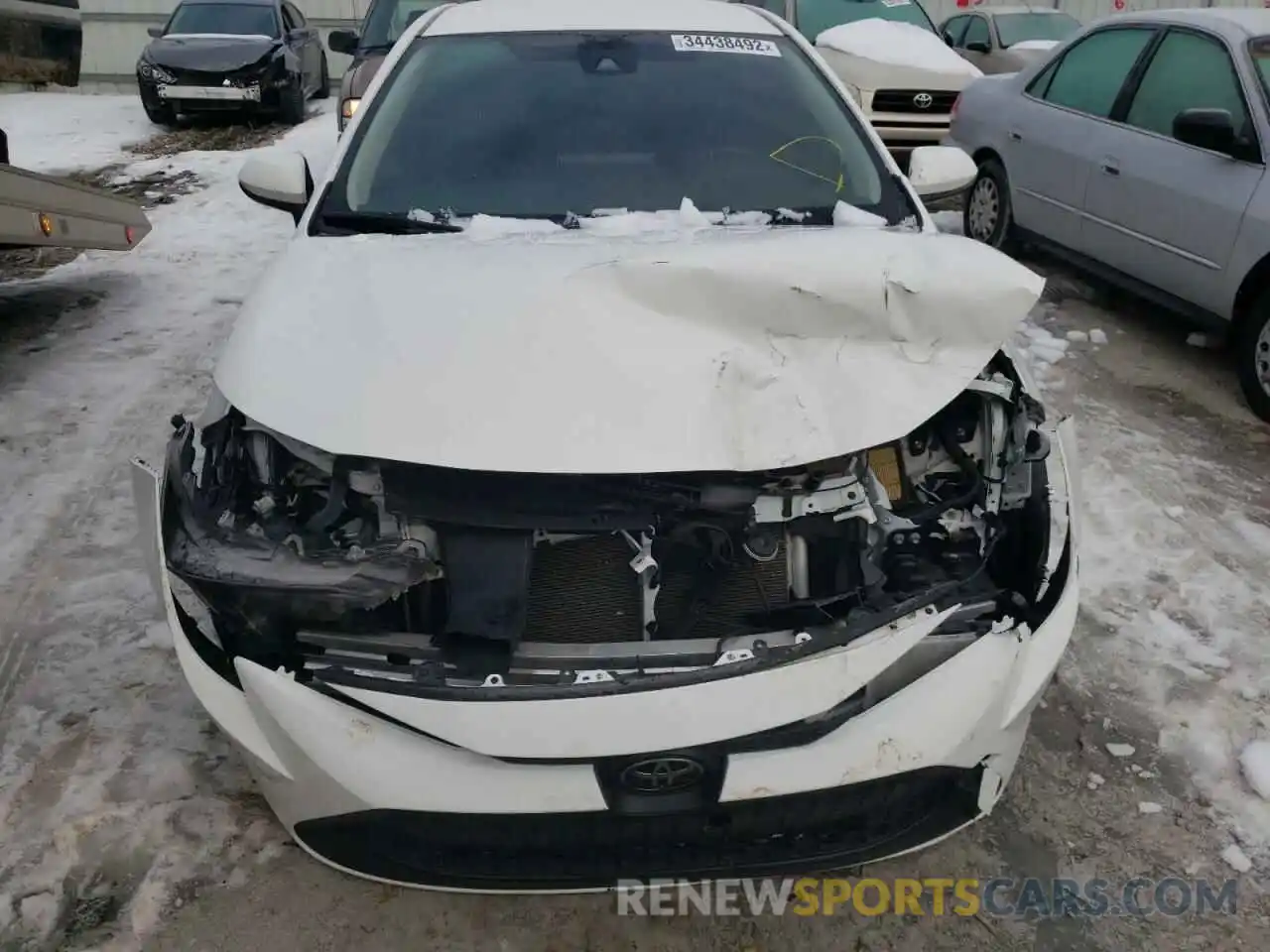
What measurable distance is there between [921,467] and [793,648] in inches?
30.1

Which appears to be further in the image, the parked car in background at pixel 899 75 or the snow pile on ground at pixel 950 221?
the parked car in background at pixel 899 75

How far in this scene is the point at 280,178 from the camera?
3.43 meters

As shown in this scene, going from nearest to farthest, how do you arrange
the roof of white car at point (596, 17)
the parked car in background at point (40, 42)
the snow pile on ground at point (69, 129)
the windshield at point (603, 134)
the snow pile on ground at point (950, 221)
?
the windshield at point (603, 134) < the roof of white car at point (596, 17) < the parked car in background at point (40, 42) < the snow pile on ground at point (950, 221) < the snow pile on ground at point (69, 129)

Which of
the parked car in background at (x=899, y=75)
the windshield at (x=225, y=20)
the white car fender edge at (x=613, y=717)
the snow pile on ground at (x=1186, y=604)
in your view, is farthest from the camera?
the windshield at (x=225, y=20)

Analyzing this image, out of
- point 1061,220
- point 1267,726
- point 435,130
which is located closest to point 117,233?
point 435,130

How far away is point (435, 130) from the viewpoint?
3178 mm

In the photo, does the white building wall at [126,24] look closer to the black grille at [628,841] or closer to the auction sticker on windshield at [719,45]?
the auction sticker on windshield at [719,45]

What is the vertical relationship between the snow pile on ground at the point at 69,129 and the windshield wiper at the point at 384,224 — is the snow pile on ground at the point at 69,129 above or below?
below

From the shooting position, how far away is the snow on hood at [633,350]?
204 centimetres

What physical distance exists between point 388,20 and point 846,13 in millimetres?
4261

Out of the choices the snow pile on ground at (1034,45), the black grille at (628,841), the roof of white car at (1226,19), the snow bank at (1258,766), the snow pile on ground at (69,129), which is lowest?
the snow pile on ground at (69,129)

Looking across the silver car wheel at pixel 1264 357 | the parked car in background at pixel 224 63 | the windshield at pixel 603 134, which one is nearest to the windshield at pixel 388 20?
the parked car in background at pixel 224 63

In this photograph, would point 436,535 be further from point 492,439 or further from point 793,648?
point 793,648

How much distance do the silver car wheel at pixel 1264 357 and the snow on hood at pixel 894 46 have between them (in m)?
4.79
